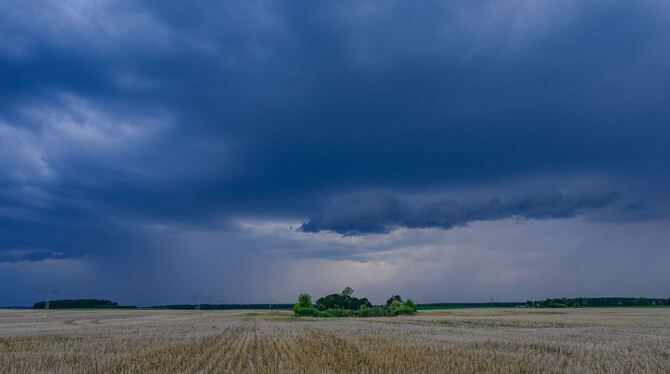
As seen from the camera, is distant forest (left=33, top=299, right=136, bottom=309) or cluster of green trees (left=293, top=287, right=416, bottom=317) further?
distant forest (left=33, top=299, right=136, bottom=309)

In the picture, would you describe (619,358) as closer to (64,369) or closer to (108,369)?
(108,369)

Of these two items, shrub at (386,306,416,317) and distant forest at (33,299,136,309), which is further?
distant forest at (33,299,136,309)

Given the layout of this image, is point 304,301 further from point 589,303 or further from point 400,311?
point 589,303

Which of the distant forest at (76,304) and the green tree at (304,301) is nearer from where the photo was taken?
the green tree at (304,301)

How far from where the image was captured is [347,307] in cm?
12506

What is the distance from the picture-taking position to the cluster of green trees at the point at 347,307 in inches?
3812

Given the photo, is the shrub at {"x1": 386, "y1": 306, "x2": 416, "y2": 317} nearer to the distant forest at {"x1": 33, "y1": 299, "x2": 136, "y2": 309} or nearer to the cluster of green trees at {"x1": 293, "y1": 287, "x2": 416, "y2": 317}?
the cluster of green trees at {"x1": 293, "y1": 287, "x2": 416, "y2": 317}

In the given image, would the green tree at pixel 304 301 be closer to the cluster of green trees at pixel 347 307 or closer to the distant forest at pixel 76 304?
the cluster of green trees at pixel 347 307

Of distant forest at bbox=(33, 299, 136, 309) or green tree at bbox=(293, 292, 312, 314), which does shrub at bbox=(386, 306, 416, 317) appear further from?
distant forest at bbox=(33, 299, 136, 309)

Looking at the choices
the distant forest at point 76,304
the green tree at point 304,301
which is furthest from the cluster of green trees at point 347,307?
the distant forest at point 76,304

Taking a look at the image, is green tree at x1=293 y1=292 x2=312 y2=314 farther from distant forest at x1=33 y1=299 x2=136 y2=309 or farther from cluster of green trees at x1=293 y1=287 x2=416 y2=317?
distant forest at x1=33 y1=299 x2=136 y2=309

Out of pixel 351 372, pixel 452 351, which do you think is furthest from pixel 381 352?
pixel 351 372

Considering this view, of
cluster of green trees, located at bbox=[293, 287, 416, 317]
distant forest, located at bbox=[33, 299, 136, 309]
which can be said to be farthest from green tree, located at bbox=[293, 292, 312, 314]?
distant forest, located at bbox=[33, 299, 136, 309]

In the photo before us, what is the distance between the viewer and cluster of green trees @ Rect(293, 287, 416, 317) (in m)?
96.8
